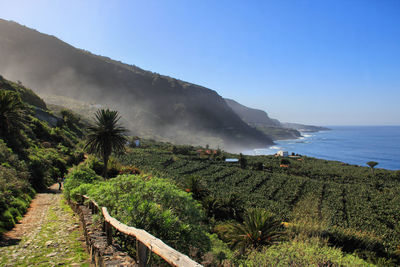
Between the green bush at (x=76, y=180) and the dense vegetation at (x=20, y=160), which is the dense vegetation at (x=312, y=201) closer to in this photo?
the green bush at (x=76, y=180)

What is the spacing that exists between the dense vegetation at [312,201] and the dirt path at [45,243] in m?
12.5

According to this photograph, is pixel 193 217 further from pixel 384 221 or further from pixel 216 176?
pixel 216 176

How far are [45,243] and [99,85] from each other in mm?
186552

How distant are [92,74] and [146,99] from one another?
45.8 meters

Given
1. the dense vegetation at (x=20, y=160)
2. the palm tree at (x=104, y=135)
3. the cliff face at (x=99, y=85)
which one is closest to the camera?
the dense vegetation at (x=20, y=160)

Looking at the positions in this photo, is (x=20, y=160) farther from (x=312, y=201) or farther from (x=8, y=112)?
(x=312, y=201)

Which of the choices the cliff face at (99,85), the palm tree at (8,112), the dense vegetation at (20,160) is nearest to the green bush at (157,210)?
the dense vegetation at (20,160)

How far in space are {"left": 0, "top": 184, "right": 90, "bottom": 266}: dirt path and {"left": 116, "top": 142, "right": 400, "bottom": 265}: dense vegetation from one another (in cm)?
1253

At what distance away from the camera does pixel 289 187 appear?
45594 mm

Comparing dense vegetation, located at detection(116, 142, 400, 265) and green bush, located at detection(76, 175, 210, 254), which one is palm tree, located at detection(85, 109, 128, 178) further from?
green bush, located at detection(76, 175, 210, 254)

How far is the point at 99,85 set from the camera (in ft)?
571

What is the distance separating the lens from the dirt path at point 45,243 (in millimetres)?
6137

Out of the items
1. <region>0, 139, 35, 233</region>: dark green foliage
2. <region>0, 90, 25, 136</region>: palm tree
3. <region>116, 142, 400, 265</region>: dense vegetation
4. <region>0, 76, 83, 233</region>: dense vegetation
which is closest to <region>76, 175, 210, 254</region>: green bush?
<region>0, 139, 35, 233</region>: dark green foliage

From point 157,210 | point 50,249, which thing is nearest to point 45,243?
point 50,249
